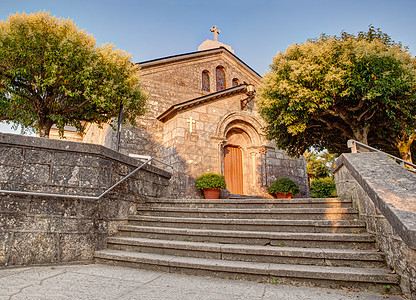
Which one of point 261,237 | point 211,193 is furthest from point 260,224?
point 211,193

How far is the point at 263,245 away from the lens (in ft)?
13.0

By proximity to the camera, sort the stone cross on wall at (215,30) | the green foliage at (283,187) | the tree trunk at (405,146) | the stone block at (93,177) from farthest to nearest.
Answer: the stone cross on wall at (215,30) → the green foliage at (283,187) → the tree trunk at (405,146) → the stone block at (93,177)

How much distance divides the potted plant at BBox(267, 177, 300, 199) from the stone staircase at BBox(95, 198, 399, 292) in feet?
20.7

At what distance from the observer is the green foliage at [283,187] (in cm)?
1115

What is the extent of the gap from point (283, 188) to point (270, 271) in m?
8.36

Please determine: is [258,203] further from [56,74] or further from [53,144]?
[56,74]

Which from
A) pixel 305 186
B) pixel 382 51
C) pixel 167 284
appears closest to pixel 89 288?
pixel 167 284

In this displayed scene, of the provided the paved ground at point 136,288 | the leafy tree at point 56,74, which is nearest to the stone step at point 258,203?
the paved ground at point 136,288

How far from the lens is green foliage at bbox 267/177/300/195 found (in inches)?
439

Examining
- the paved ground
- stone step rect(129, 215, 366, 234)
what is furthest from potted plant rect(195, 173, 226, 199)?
the paved ground

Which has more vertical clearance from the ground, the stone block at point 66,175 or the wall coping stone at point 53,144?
the wall coping stone at point 53,144

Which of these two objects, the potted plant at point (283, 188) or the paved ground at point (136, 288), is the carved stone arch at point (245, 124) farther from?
the paved ground at point (136, 288)

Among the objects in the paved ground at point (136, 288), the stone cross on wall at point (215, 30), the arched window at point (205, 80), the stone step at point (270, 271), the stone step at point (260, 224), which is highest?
the stone cross on wall at point (215, 30)

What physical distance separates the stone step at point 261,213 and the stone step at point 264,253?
978mm
